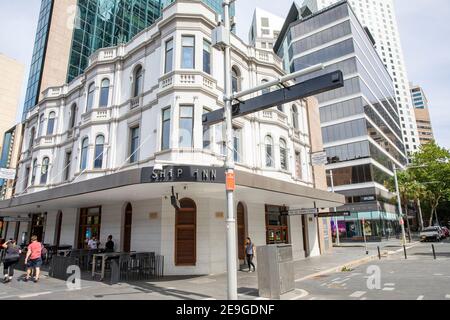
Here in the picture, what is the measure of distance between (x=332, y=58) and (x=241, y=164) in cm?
4316

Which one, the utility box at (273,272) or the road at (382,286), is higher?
the utility box at (273,272)

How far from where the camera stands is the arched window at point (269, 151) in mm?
19328

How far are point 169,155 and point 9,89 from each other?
8186cm

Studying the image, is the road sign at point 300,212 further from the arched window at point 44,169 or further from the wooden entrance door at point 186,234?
the arched window at point 44,169

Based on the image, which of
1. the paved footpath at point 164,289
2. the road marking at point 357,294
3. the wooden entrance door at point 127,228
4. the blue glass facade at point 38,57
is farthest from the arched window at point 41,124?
the road marking at point 357,294

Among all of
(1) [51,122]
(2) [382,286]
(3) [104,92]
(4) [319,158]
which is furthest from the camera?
(1) [51,122]

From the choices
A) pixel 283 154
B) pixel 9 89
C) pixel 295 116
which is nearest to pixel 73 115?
pixel 283 154

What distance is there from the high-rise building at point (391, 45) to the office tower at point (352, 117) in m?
73.5

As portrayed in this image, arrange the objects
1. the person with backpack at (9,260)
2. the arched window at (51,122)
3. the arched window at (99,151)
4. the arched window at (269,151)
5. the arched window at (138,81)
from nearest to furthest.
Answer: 1. the person with backpack at (9,260)
2. the arched window at (138,81)
3. the arched window at (99,151)
4. the arched window at (269,151)
5. the arched window at (51,122)

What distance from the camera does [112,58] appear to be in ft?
64.7

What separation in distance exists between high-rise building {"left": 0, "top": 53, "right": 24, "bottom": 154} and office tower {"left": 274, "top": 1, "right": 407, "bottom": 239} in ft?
223

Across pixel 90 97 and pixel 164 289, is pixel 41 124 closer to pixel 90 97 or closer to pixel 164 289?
pixel 90 97

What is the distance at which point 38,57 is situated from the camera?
38.6m
